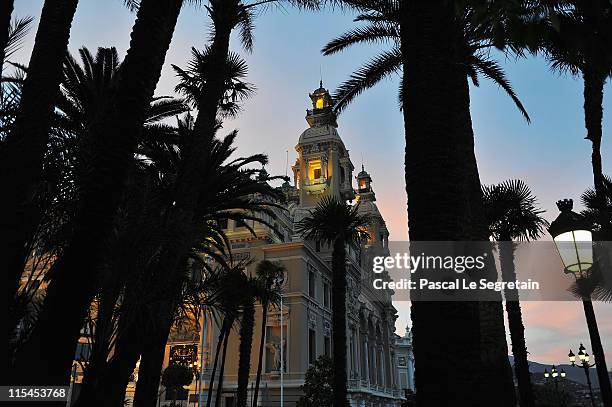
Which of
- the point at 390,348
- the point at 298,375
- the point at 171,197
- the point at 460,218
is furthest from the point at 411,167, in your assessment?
the point at 390,348

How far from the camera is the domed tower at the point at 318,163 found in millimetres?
57062

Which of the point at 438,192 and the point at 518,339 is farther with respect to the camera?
the point at 518,339

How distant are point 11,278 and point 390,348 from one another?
75.2 metres

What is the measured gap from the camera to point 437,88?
4438 millimetres

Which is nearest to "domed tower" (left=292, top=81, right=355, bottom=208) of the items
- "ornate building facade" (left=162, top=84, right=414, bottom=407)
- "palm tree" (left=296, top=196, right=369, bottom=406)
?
"ornate building facade" (left=162, top=84, right=414, bottom=407)

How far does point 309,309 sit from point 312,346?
3.33 meters

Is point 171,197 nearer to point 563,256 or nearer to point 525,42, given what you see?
point 563,256

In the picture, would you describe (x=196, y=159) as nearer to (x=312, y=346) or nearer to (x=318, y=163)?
(x=312, y=346)

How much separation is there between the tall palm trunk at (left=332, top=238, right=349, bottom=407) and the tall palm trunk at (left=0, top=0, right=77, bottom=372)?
55.9ft

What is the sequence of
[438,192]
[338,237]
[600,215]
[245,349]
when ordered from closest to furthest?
[438,192] → [600,215] → [338,237] → [245,349]

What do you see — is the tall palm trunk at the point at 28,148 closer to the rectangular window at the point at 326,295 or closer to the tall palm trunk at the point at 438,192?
the tall palm trunk at the point at 438,192

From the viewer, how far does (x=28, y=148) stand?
728cm

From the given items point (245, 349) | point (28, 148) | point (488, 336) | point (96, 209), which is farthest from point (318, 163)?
point (488, 336)

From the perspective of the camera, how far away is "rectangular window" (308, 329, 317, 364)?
4131 centimetres
